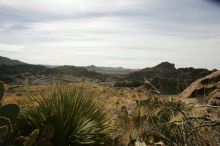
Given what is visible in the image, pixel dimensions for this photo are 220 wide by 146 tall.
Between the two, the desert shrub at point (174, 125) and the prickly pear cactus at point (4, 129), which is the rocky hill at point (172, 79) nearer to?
the desert shrub at point (174, 125)

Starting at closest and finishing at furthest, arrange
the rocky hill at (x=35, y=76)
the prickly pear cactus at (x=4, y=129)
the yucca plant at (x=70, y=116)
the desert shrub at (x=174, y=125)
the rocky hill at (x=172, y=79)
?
the desert shrub at (x=174, y=125)
the prickly pear cactus at (x=4, y=129)
the rocky hill at (x=172, y=79)
the yucca plant at (x=70, y=116)
the rocky hill at (x=35, y=76)

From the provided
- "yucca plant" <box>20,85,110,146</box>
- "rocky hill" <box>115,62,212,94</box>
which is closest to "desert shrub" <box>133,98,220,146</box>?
"rocky hill" <box>115,62,212,94</box>

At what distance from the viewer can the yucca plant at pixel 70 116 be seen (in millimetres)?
7609

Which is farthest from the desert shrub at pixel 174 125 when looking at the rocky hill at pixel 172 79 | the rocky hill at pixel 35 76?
the rocky hill at pixel 35 76

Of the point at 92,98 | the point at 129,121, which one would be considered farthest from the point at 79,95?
the point at 129,121

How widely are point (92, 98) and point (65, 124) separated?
1.09m

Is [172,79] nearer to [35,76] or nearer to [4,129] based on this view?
[4,129]

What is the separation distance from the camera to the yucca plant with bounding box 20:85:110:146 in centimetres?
761

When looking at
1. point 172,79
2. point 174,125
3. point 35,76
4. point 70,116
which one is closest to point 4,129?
point 174,125

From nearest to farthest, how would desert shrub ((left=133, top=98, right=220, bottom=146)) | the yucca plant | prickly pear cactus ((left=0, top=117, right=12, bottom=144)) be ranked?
desert shrub ((left=133, top=98, right=220, bottom=146)), prickly pear cactus ((left=0, top=117, right=12, bottom=144)), the yucca plant

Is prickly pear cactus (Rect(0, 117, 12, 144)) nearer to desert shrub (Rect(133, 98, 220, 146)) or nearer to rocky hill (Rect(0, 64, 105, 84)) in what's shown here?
desert shrub (Rect(133, 98, 220, 146))

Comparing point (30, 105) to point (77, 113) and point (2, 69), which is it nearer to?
point (77, 113)

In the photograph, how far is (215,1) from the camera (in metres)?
2.27

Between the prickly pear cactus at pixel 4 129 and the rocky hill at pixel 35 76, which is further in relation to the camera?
the rocky hill at pixel 35 76
